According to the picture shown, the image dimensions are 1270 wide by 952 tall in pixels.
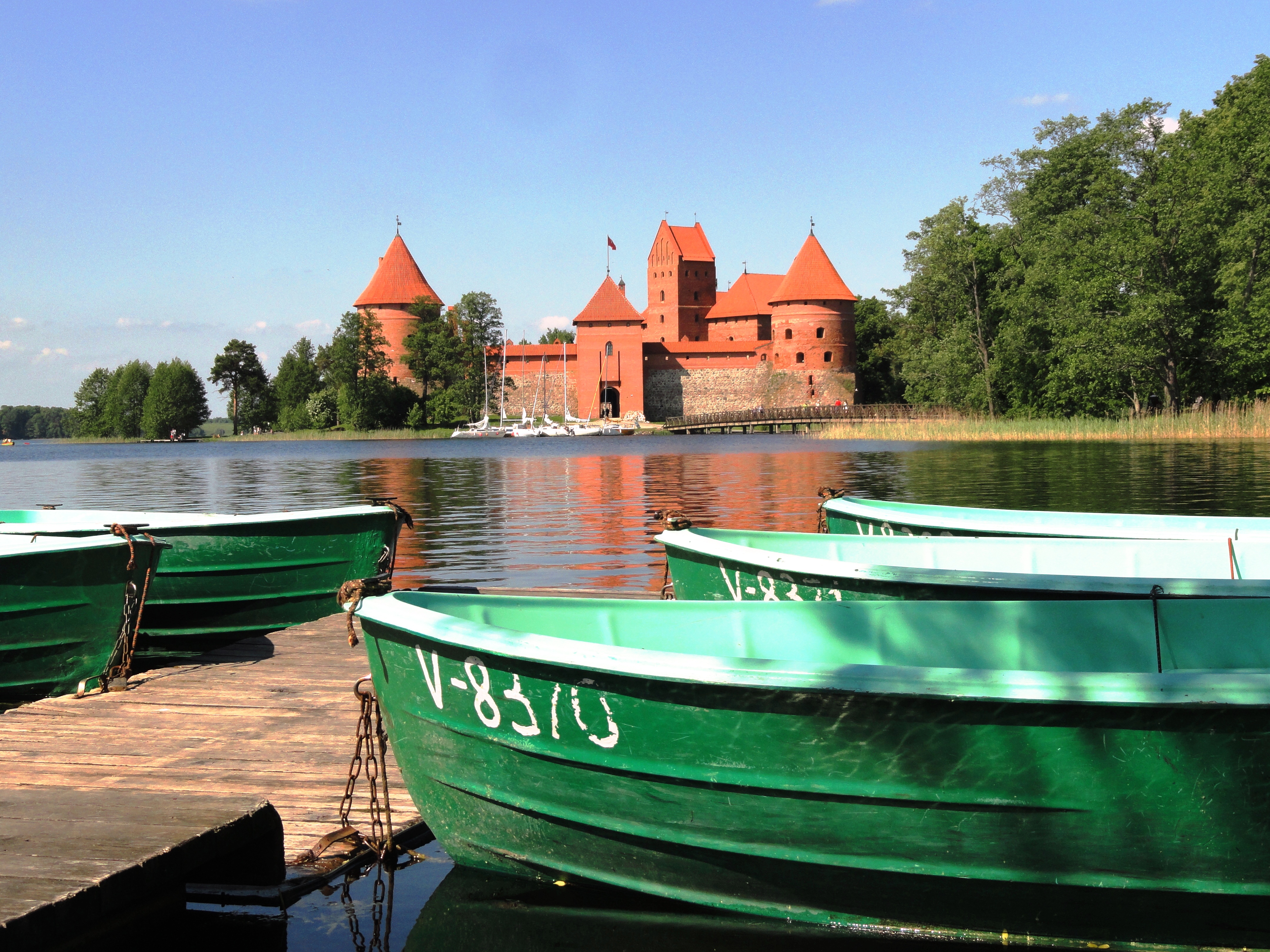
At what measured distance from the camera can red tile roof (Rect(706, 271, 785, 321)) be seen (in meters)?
73.6

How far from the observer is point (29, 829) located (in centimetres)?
268

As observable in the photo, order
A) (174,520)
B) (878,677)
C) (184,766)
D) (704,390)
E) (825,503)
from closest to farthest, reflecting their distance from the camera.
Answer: (878,677) → (184,766) → (174,520) → (825,503) → (704,390)

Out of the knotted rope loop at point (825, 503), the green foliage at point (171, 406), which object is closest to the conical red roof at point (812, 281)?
the green foliage at point (171, 406)

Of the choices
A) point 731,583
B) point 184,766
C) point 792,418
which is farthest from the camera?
point 792,418

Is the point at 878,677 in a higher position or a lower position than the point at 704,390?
lower

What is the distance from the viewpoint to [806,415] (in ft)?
197

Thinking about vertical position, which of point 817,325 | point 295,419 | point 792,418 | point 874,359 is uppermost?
point 817,325

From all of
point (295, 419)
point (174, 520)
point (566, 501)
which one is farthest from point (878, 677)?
point (295, 419)

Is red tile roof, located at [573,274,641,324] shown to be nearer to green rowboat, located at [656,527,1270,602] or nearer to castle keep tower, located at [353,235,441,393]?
castle keep tower, located at [353,235,441,393]

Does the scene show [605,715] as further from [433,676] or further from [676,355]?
[676,355]

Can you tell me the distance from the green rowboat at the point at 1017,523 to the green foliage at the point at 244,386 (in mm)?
74102

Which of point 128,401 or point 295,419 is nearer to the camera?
point 295,419

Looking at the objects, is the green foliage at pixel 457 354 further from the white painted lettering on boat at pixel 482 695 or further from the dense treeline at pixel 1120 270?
the white painted lettering on boat at pixel 482 695

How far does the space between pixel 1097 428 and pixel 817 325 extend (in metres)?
36.0
